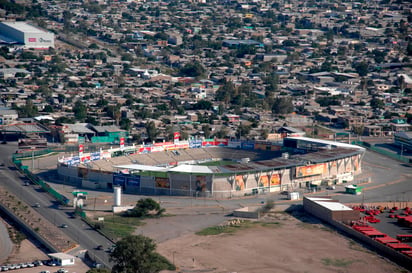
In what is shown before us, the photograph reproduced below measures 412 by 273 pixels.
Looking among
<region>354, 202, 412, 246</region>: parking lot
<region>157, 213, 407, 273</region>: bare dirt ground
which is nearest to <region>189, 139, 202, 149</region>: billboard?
<region>354, 202, 412, 246</region>: parking lot

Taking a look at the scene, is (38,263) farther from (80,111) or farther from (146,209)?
(80,111)

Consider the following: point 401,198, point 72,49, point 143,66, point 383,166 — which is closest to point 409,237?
point 401,198

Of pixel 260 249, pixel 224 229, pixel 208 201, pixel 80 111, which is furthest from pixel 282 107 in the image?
pixel 260 249

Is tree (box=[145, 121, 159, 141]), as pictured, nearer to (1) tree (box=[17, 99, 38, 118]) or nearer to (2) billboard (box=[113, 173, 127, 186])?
(1) tree (box=[17, 99, 38, 118])

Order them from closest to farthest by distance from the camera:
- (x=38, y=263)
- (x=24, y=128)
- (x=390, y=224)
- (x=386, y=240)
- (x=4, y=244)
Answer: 1. (x=38, y=263)
2. (x=4, y=244)
3. (x=386, y=240)
4. (x=390, y=224)
5. (x=24, y=128)

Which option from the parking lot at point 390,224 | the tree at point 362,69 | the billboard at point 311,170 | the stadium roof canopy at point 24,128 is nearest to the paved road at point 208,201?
the billboard at point 311,170

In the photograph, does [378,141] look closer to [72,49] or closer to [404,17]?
[72,49]
